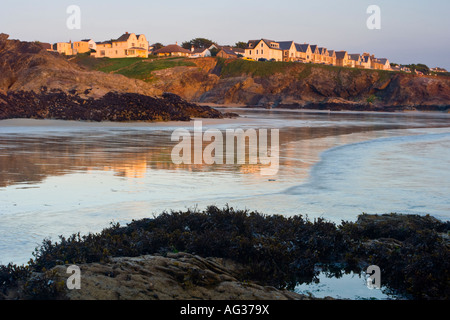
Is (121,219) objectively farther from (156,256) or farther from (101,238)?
(156,256)

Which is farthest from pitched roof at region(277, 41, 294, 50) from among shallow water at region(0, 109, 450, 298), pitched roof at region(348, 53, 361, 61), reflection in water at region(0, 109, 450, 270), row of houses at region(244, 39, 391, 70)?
reflection in water at region(0, 109, 450, 270)

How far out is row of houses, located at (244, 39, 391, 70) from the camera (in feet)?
399

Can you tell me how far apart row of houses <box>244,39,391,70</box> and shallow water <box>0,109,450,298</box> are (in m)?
110

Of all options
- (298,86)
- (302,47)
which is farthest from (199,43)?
(298,86)

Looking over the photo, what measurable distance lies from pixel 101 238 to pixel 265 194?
3.92 metres

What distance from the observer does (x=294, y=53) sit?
124562mm

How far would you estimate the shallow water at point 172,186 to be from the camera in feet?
21.0

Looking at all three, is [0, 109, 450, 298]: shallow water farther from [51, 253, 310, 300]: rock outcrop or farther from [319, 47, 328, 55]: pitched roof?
[319, 47, 328, 55]: pitched roof

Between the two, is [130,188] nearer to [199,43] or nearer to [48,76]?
[48,76]

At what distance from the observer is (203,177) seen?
378 inches

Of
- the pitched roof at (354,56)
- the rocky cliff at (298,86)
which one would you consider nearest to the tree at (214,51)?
the rocky cliff at (298,86)

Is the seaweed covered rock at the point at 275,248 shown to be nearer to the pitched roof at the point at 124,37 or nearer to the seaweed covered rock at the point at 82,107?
the seaweed covered rock at the point at 82,107

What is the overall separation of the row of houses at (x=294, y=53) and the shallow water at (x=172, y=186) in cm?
11010
